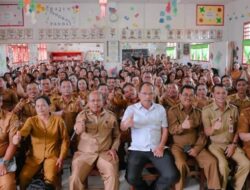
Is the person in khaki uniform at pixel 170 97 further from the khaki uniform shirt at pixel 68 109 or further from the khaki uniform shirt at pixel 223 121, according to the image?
the khaki uniform shirt at pixel 68 109

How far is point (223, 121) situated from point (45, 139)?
6.10ft

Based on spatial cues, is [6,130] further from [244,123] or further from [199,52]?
[199,52]

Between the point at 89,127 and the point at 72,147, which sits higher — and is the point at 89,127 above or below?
above

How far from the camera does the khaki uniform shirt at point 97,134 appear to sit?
307 centimetres

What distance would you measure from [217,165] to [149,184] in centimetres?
72

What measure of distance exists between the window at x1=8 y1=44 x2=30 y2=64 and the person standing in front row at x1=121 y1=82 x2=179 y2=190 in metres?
8.09

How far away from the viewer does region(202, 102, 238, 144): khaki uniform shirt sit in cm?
316

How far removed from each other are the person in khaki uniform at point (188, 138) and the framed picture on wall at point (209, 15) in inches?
235

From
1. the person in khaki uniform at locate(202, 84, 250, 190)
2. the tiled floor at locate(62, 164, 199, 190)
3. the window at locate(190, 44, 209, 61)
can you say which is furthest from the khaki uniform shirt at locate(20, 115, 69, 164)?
the window at locate(190, 44, 209, 61)

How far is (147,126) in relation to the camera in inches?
122

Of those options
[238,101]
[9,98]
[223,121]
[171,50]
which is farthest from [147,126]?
[171,50]

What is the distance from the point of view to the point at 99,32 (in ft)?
28.1

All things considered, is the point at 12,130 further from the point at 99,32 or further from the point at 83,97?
the point at 99,32

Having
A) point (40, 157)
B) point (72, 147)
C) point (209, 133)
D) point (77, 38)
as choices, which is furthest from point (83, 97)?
point (77, 38)
